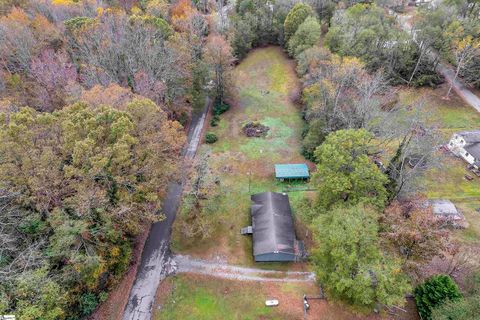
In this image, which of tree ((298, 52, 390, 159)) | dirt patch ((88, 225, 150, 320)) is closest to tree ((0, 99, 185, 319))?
dirt patch ((88, 225, 150, 320))

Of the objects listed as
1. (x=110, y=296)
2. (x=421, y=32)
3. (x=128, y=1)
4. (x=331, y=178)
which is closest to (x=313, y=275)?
(x=331, y=178)

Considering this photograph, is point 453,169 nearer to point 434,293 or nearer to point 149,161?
point 434,293

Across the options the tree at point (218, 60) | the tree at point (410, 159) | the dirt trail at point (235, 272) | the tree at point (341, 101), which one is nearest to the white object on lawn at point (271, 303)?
the dirt trail at point (235, 272)

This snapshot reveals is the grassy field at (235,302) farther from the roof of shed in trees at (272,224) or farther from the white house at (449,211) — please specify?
the white house at (449,211)

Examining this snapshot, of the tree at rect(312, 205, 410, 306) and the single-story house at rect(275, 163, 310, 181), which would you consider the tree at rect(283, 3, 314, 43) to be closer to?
Result: the single-story house at rect(275, 163, 310, 181)

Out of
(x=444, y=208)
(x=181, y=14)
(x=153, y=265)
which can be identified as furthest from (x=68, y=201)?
(x=181, y=14)

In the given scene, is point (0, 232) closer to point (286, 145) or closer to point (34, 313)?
point (34, 313)
